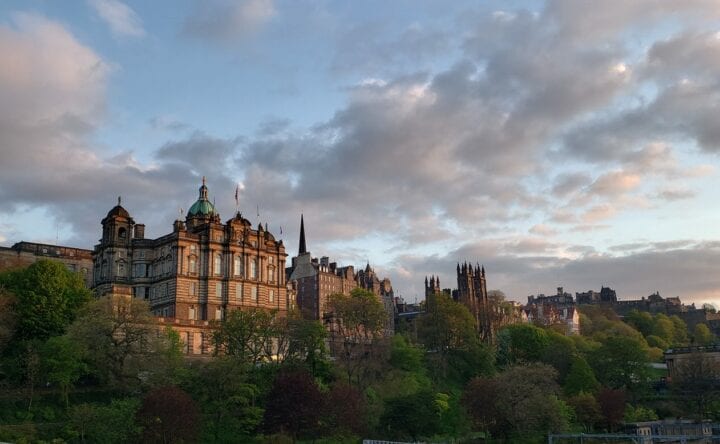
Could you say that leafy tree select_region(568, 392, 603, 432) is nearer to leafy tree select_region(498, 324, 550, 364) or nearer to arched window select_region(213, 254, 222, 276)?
leafy tree select_region(498, 324, 550, 364)

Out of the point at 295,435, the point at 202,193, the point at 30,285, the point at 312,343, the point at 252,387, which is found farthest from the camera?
the point at 202,193

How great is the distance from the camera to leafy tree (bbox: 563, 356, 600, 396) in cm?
9843

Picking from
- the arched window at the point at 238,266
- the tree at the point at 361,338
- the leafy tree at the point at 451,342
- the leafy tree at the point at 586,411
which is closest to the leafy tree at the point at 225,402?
the tree at the point at 361,338

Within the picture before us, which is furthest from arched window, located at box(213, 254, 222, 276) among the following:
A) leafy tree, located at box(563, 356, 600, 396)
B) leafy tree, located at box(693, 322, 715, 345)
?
leafy tree, located at box(693, 322, 715, 345)

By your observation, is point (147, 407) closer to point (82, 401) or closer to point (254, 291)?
point (82, 401)

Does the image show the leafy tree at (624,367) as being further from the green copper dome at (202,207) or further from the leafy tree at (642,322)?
the leafy tree at (642,322)

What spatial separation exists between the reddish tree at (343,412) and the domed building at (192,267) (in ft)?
103

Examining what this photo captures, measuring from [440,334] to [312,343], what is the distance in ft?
117

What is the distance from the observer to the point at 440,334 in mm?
111250

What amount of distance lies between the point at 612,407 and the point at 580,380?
41.2ft

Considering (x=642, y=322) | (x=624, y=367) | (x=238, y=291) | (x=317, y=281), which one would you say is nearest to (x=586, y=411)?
(x=624, y=367)

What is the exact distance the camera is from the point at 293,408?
199 ft

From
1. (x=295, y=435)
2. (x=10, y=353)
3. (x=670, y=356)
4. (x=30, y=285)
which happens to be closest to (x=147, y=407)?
(x=295, y=435)

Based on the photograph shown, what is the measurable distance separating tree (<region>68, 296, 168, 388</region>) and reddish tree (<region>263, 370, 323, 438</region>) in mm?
10977
